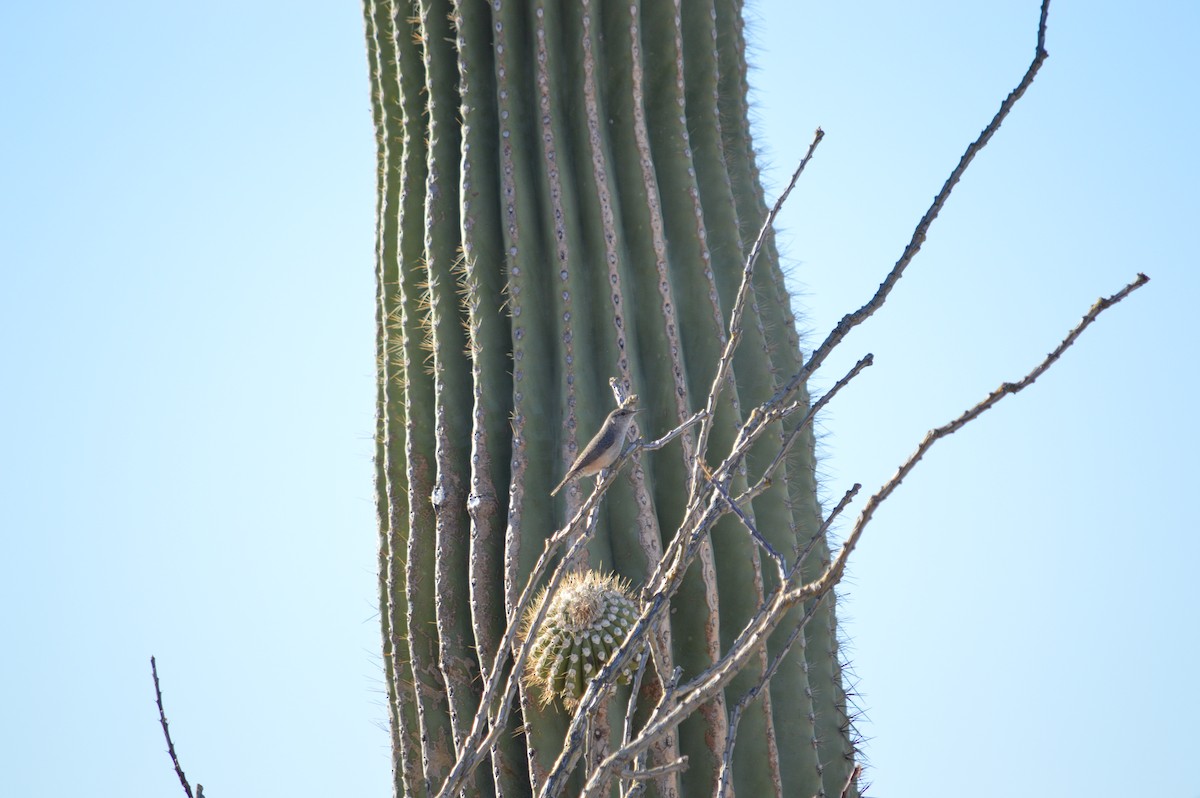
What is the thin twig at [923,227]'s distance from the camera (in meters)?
2.22

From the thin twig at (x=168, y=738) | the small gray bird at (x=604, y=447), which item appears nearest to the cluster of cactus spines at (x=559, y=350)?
the small gray bird at (x=604, y=447)

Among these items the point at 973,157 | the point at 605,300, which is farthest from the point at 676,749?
the point at 973,157

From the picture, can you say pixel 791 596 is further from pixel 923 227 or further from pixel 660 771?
pixel 923 227

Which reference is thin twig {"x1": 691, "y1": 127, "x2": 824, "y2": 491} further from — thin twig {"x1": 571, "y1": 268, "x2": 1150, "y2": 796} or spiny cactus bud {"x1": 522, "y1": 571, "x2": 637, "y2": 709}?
spiny cactus bud {"x1": 522, "y1": 571, "x2": 637, "y2": 709}

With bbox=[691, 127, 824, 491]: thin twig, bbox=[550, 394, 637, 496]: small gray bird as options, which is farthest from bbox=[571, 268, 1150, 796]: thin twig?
bbox=[550, 394, 637, 496]: small gray bird

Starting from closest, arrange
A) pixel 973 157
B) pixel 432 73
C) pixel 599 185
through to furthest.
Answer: pixel 973 157
pixel 599 185
pixel 432 73

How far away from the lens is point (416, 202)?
14.8ft

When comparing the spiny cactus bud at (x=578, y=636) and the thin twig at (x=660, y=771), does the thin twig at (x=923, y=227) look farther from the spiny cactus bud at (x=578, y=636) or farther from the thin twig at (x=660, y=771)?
the spiny cactus bud at (x=578, y=636)

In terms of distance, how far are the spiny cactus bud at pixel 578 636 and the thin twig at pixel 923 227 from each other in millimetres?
1420

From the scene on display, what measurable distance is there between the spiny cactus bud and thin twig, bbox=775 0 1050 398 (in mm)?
1420

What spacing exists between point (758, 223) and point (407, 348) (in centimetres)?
129

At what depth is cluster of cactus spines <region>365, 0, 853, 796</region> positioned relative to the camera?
13.1ft

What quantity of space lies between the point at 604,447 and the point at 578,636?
1.82 feet

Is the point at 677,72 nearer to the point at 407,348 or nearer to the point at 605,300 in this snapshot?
the point at 605,300
